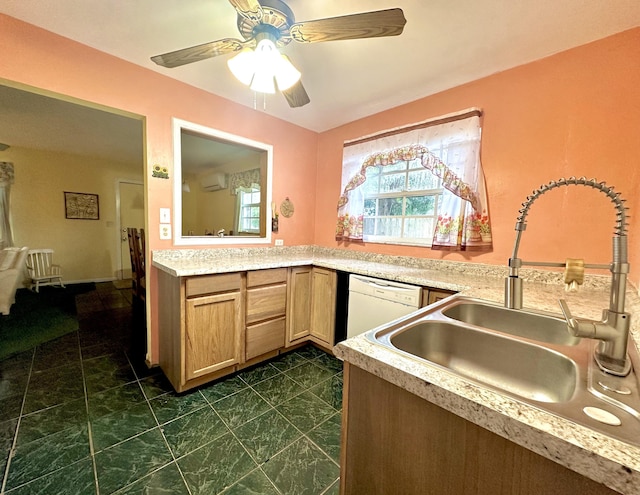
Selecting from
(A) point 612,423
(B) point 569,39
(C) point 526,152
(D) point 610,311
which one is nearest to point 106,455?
(A) point 612,423

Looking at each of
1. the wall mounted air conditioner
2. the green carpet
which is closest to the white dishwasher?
the green carpet

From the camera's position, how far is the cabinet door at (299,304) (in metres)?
2.33

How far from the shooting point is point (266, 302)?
2.15m

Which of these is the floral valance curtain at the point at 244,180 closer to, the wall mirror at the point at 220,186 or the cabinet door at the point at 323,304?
the wall mirror at the point at 220,186

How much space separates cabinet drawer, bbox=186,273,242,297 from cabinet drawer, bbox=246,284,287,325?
5.9 inches

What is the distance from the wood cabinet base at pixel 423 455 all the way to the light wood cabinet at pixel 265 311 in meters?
1.47

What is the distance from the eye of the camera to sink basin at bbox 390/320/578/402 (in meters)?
0.74

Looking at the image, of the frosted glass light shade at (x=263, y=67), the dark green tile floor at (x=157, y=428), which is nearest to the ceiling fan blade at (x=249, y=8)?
the frosted glass light shade at (x=263, y=67)

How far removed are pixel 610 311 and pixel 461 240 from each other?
1478 millimetres

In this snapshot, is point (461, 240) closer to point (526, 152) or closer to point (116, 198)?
point (526, 152)

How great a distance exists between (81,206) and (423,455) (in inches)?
245

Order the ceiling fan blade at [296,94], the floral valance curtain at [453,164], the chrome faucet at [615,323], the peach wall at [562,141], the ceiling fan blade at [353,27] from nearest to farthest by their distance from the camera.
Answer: the chrome faucet at [615,323] → the ceiling fan blade at [353,27] → the peach wall at [562,141] → the ceiling fan blade at [296,94] → the floral valance curtain at [453,164]

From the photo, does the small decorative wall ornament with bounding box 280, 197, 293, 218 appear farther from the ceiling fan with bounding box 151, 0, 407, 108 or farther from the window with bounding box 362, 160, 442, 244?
the ceiling fan with bounding box 151, 0, 407, 108

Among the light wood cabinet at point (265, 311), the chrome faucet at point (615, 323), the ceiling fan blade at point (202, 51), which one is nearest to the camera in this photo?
the chrome faucet at point (615, 323)
